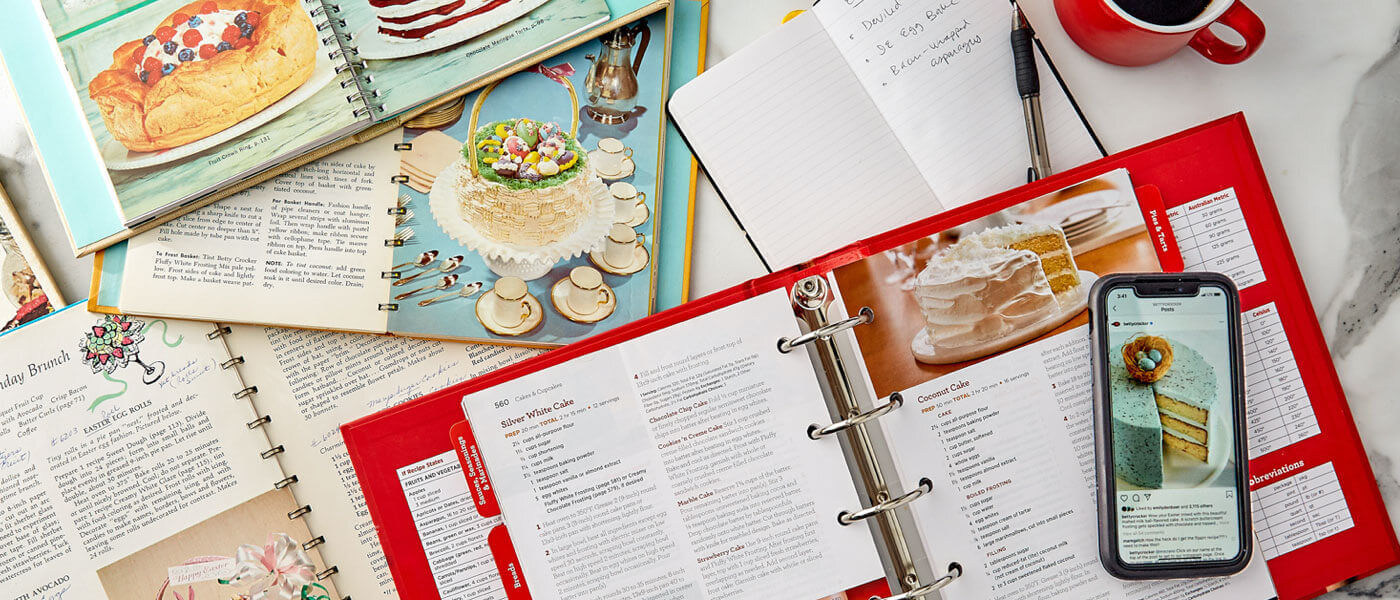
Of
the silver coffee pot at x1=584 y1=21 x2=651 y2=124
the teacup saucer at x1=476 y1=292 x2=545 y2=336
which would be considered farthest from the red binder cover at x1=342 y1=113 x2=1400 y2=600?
the silver coffee pot at x1=584 y1=21 x2=651 y2=124

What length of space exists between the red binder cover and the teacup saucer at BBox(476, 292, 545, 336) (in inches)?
4.5

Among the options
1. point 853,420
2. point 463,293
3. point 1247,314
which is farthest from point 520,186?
point 1247,314

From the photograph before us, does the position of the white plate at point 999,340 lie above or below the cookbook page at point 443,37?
below

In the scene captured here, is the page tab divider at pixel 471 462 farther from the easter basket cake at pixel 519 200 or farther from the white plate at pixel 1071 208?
the white plate at pixel 1071 208

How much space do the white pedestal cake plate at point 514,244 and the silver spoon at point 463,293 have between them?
0.06ft

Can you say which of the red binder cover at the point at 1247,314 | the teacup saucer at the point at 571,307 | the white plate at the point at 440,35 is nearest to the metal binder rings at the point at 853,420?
the red binder cover at the point at 1247,314

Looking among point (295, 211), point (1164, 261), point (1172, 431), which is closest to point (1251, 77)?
point (1164, 261)

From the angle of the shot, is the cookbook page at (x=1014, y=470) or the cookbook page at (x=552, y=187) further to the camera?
the cookbook page at (x=552, y=187)

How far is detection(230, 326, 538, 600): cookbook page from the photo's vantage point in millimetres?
724

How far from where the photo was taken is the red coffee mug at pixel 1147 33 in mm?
646

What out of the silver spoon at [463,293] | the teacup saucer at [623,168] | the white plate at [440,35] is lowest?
the silver spoon at [463,293]

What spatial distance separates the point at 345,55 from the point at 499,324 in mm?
258

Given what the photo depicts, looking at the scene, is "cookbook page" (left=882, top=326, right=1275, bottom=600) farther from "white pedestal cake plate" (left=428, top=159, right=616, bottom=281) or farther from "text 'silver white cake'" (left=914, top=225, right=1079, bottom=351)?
"white pedestal cake plate" (left=428, top=159, right=616, bottom=281)

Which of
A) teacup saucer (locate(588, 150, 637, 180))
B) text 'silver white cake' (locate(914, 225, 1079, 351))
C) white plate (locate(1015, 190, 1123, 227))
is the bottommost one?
text 'silver white cake' (locate(914, 225, 1079, 351))
